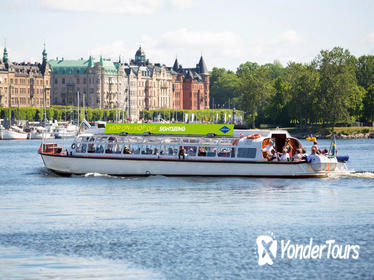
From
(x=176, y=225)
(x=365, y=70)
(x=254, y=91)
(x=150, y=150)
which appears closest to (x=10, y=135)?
(x=254, y=91)

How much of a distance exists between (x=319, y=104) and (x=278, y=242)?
11124 centimetres

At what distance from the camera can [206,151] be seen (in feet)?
178

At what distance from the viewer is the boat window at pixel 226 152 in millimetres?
53719

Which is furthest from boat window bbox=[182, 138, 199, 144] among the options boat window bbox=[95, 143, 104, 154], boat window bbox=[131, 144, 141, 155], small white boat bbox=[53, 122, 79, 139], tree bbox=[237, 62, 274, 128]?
small white boat bbox=[53, 122, 79, 139]

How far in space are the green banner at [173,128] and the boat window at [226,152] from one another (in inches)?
40.5

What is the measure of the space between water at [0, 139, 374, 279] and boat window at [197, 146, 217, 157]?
1.50 metres

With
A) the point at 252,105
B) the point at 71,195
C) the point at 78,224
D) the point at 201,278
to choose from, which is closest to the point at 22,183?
the point at 71,195

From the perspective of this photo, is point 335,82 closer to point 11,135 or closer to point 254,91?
point 254,91

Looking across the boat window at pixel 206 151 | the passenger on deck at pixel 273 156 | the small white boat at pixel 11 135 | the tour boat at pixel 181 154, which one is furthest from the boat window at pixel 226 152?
the small white boat at pixel 11 135

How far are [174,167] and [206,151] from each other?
2.10 m

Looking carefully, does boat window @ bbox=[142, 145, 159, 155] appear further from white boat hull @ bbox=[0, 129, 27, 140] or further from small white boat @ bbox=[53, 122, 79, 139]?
white boat hull @ bbox=[0, 129, 27, 140]

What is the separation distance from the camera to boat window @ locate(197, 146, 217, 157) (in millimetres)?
54134

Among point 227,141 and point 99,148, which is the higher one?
point 227,141

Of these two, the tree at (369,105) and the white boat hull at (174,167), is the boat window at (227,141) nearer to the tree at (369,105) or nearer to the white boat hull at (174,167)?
the white boat hull at (174,167)
